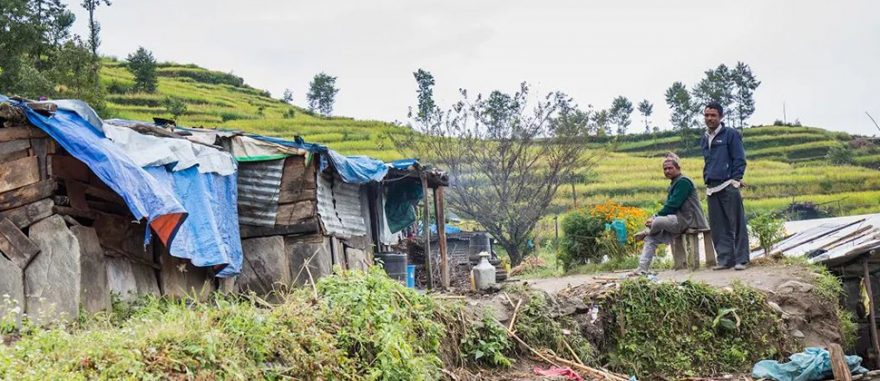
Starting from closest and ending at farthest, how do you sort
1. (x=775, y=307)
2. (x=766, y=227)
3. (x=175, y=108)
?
(x=775, y=307), (x=766, y=227), (x=175, y=108)

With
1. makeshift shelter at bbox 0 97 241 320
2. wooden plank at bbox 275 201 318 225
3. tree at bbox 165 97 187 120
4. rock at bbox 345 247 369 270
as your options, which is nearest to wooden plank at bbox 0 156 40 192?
makeshift shelter at bbox 0 97 241 320

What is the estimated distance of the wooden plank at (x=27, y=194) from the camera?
6.27 m

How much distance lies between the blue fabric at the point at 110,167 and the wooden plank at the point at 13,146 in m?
0.20

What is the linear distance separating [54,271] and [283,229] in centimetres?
321

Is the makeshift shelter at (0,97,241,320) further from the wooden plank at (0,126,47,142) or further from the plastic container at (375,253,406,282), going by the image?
the plastic container at (375,253,406,282)

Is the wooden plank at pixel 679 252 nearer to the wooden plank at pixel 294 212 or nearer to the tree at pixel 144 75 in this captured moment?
the wooden plank at pixel 294 212

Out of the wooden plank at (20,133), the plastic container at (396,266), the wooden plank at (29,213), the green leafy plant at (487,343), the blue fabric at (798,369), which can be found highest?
the wooden plank at (20,133)

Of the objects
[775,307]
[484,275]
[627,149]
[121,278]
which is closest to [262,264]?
[121,278]

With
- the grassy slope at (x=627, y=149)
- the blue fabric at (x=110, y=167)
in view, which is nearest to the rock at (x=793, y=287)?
the blue fabric at (x=110, y=167)

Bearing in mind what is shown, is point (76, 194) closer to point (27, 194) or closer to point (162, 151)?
point (27, 194)

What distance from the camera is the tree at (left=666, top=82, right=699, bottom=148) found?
148 feet

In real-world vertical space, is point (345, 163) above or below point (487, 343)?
above

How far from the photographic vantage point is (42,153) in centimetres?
661

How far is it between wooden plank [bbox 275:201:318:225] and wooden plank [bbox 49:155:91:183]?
8.53ft
